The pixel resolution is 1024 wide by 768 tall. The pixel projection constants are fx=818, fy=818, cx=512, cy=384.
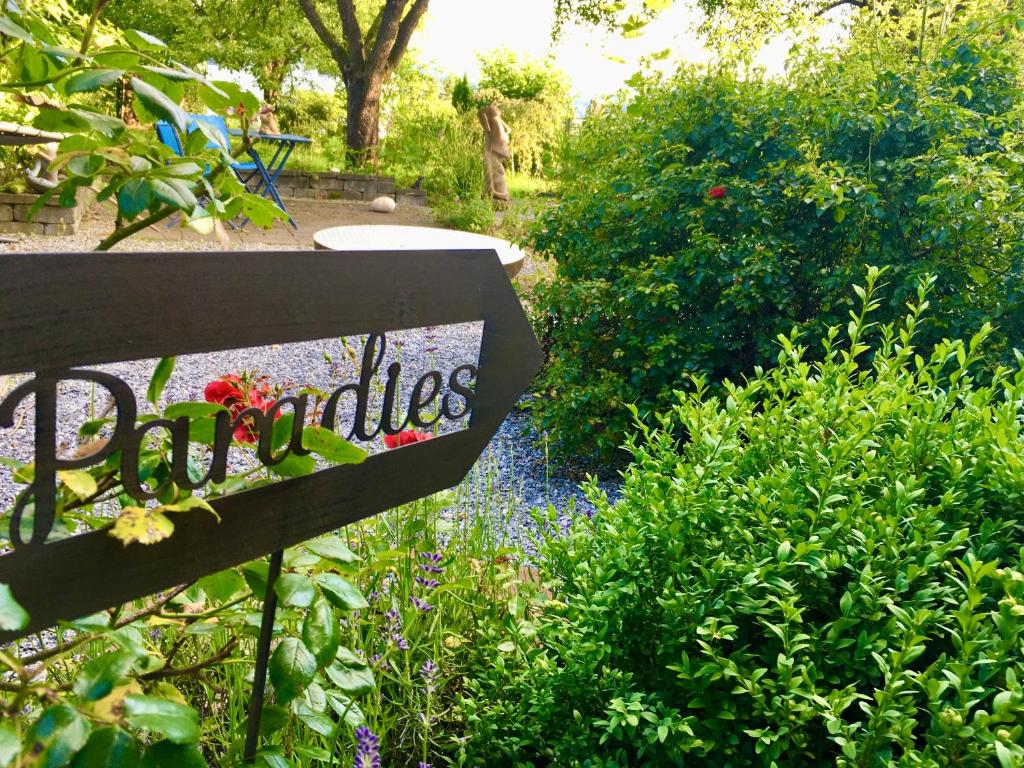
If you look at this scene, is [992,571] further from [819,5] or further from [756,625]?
[819,5]

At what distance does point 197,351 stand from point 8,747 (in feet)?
1.25

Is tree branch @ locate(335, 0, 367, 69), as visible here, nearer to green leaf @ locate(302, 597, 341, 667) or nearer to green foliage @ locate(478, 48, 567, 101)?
green foliage @ locate(478, 48, 567, 101)

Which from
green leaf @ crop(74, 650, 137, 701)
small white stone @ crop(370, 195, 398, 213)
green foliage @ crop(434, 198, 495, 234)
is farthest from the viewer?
small white stone @ crop(370, 195, 398, 213)

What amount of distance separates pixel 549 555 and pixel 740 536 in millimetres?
499

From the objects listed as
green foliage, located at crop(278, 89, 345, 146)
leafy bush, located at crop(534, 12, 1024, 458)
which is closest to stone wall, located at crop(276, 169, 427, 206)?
green foliage, located at crop(278, 89, 345, 146)

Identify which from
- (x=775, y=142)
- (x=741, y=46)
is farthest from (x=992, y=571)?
(x=741, y=46)

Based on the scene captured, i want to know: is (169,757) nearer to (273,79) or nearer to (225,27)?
(225,27)

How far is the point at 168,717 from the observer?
72cm

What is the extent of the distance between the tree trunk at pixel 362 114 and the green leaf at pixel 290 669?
13.0 m

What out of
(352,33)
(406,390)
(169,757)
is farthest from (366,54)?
(169,757)

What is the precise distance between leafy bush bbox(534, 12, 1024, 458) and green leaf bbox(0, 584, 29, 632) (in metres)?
2.70

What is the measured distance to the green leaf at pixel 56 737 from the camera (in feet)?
2.10

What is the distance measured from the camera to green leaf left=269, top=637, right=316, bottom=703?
0.95 metres

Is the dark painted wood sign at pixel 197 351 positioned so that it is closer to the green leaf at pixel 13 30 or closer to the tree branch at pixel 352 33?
the green leaf at pixel 13 30
